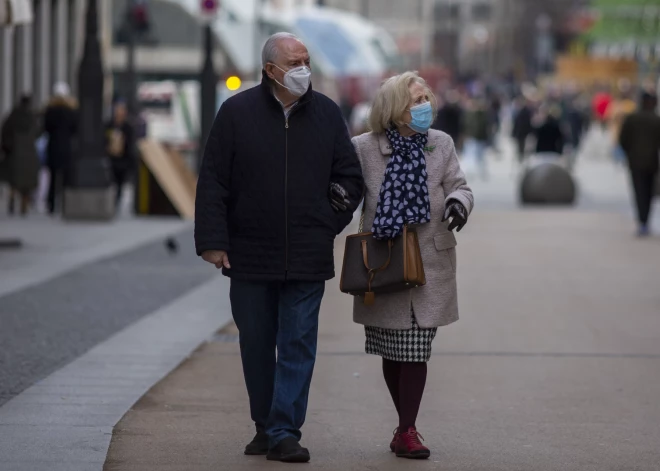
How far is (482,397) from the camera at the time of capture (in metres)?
8.24

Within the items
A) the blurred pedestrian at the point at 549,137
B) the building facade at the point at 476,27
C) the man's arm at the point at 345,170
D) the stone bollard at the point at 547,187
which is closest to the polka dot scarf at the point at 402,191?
the man's arm at the point at 345,170

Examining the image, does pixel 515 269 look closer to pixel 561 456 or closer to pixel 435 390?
pixel 435 390

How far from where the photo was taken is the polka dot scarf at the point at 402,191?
6516 millimetres

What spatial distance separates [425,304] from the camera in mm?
6648

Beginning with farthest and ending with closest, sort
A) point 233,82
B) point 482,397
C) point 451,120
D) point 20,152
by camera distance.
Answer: point 451,120
point 233,82
point 20,152
point 482,397

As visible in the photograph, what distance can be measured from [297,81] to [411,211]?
0.70 metres

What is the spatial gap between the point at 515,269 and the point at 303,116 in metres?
8.99

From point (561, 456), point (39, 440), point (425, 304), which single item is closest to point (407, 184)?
point (425, 304)

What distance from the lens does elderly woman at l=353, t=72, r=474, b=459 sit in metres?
6.54

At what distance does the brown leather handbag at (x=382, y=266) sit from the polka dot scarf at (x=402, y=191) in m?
0.04

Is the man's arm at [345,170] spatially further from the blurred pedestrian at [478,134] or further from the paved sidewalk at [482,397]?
the blurred pedestrian at [478,134]

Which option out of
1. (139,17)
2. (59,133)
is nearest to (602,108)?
(139,17)

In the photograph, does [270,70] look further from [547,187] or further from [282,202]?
[547,187]

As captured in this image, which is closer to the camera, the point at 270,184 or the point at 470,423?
the point at 270,184
